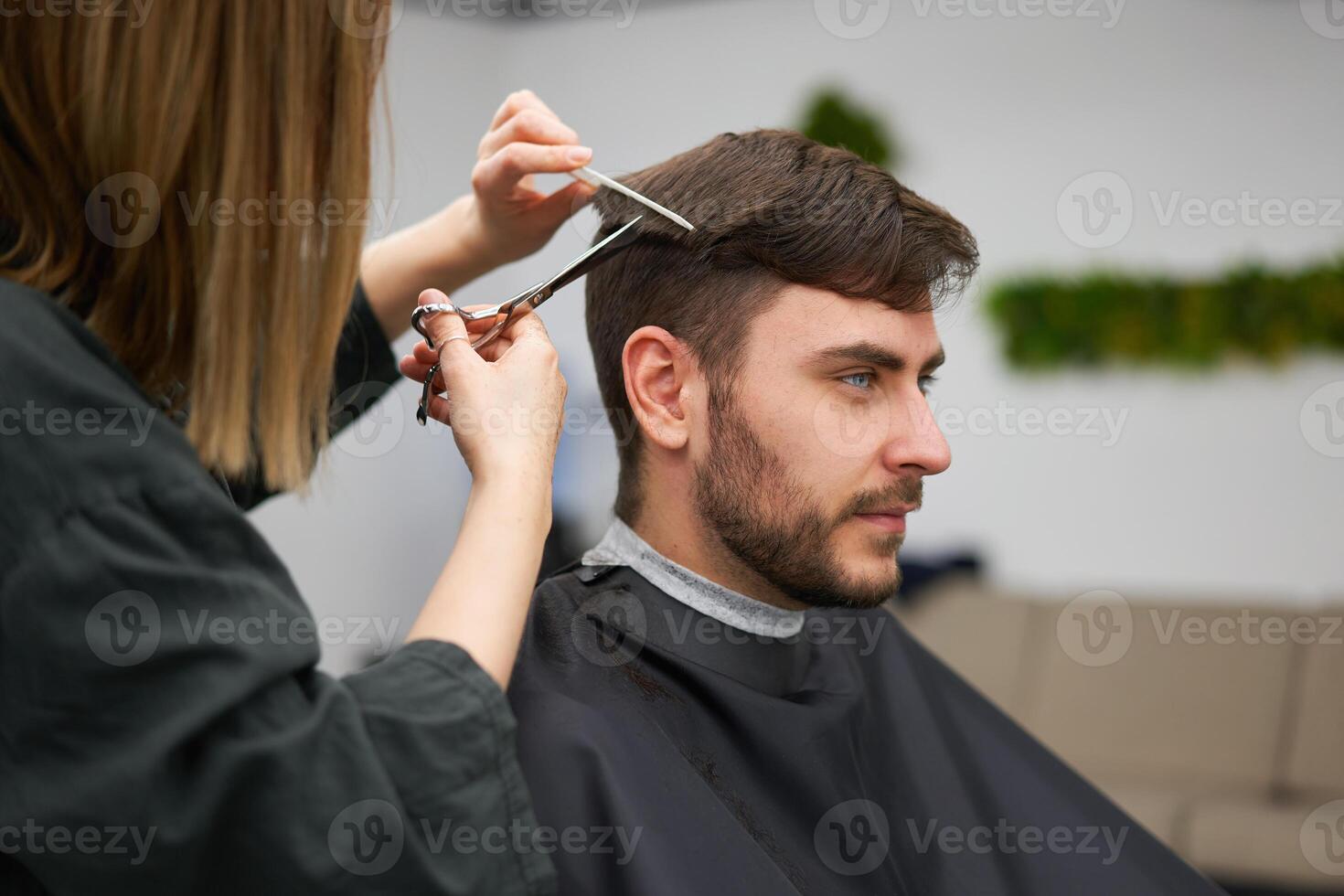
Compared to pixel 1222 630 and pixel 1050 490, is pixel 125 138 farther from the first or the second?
pixel 1050 490

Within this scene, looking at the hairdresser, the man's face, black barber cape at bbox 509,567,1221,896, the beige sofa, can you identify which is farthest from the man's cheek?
the beige sofa

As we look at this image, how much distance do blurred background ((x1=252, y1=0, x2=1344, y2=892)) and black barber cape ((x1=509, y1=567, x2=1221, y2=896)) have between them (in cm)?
233

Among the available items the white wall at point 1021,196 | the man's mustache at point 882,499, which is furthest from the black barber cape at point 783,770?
the white wall at point 1021,196

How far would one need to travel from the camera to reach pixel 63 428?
0.82 meters

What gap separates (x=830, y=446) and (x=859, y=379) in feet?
0.33

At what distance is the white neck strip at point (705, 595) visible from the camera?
60.9 inches

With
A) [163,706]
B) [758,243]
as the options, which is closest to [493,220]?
[758,243]

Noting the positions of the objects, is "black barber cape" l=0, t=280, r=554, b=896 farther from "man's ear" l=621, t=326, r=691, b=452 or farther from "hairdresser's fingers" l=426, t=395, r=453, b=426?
"man's ear" l=621, t=326, r=691, b=452

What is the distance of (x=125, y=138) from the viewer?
895 mm

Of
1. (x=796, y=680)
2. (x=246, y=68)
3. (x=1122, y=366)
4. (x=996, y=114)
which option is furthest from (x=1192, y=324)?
(x=246, y=68)

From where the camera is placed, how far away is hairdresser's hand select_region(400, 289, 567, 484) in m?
1.06

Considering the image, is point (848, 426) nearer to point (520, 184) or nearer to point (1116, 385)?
point (520, 184)

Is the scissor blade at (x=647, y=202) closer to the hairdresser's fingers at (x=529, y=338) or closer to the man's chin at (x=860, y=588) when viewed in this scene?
the hairdresser's fingers at (x=529, y=338)

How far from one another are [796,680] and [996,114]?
4.35 meters
